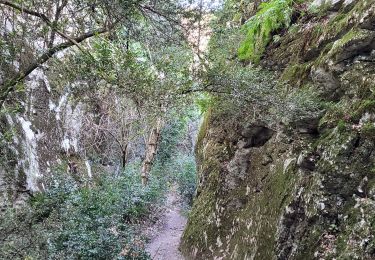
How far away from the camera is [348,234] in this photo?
3.91 meters

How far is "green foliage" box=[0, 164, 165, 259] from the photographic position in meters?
5.53

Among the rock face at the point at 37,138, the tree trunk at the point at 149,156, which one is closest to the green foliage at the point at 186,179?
the tree trunk at the point at 149,156

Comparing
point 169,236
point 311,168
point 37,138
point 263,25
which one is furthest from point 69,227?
point 263,25

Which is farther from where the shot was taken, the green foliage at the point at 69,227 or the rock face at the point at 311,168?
the green foliage at the point at 69,227

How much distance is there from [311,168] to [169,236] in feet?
25.5

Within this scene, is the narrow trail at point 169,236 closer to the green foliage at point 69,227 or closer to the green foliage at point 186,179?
the green foliage at point 186,179

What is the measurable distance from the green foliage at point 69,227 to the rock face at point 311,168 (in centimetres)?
221

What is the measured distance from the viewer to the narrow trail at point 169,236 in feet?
30.6

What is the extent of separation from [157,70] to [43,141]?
7.05 m

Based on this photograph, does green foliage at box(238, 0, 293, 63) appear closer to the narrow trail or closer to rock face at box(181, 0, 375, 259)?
rock face at box(181, 0, 375, 259)

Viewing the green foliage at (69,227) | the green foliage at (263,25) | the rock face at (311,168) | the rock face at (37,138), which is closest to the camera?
the rock face at (311,168)

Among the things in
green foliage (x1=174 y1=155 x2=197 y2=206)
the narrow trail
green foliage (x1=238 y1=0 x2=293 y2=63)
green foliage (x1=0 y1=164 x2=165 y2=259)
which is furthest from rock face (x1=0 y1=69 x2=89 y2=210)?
green foliage (x1=174 y1=155 x2=197 y2=206)

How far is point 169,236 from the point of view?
11.7 metres

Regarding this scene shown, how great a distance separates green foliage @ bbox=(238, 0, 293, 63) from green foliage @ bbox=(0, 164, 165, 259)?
520cm
